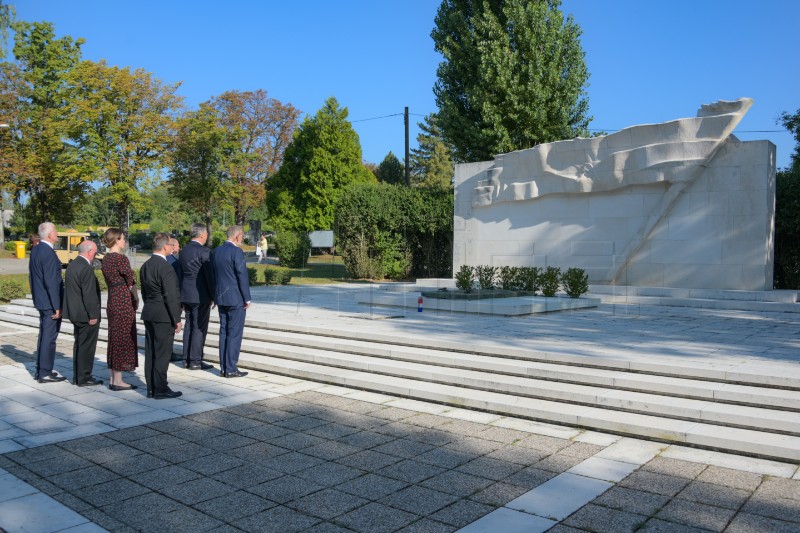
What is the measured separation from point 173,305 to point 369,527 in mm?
4334

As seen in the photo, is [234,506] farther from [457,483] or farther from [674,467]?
[674,467]

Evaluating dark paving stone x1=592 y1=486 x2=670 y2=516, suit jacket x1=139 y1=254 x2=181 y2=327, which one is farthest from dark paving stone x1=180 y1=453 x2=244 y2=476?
dark paving stone x1=592 y1=486 x2=670 y2=516

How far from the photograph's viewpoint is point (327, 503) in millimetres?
4375

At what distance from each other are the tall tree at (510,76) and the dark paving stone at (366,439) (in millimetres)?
20060

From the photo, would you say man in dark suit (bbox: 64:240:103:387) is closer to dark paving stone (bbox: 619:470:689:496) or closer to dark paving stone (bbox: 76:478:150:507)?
dark paving stone (bbox: 76:478:150:507)

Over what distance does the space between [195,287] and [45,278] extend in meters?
1.89

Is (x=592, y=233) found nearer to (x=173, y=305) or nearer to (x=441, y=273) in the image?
(x=441, y=273)

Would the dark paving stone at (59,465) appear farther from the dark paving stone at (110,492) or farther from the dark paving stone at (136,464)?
the dark paving stone at (110,492)

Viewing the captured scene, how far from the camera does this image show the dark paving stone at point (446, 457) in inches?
204

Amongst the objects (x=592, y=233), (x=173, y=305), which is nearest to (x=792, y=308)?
(x=592, y=233)

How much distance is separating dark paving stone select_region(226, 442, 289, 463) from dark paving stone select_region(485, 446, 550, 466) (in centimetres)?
186

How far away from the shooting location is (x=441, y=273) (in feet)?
85.8

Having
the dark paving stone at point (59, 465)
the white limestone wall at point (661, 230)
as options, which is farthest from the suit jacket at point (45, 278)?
the white limestone wall at point (661, 230)

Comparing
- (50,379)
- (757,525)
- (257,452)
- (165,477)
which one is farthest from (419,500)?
(50,379)
